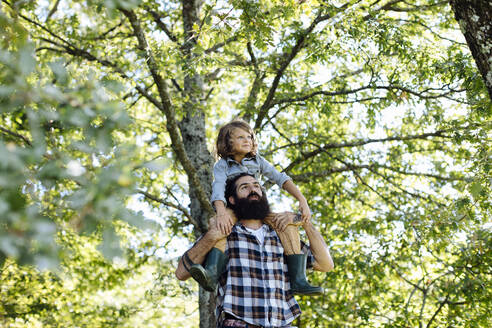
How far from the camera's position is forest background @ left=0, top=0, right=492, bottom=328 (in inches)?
53.5

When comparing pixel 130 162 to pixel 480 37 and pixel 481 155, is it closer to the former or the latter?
pixel 480 37

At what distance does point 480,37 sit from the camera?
264cm

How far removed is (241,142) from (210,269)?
1.08 meters

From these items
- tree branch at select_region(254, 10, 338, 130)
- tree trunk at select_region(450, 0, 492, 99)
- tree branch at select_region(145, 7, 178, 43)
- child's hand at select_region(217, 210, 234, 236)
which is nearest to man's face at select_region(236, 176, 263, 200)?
child's hand at select_region(217, 210, 234, 236)

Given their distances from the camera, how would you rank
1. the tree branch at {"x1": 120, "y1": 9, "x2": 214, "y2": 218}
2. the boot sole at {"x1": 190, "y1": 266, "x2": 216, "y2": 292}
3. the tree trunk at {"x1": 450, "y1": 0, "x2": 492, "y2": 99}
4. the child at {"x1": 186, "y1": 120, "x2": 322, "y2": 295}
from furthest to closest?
the tree branch at {"x1": 120, "y1": 9, "x2": 214, "y2": 218}, the child at {"x1": 186, "y1": 120, "x2": 322, "y2": 295}, the boot sole at {"x1": 190, "y1": 266, "x2": 216, "y2": 292}, the tree trunk at {"x1": 450, "y1": 0, "x2": 492, "y2": 99}

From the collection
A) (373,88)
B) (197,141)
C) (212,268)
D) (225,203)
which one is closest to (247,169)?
(225,203)

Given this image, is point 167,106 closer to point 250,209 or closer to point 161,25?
point 250,209

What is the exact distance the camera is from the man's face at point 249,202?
3.32 metres

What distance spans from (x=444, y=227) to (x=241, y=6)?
12.4ft

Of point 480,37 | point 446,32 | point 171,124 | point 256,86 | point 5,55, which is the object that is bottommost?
point 5,55

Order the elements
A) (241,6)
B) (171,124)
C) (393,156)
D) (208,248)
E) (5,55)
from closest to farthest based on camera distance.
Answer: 1. (5,55)
2. (208,248)
3. (241,6)
4. (171,124)
5. (393,156)

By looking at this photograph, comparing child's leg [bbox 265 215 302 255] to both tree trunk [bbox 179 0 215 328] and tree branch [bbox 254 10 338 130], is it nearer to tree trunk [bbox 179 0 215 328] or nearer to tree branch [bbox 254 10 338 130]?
tree trunk [bbox 179 0 215 328]

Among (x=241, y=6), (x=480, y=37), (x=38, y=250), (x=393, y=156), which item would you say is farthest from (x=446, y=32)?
(x=38, y=250)

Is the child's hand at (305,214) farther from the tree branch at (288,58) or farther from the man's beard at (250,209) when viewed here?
the tree branch at (288,58)
